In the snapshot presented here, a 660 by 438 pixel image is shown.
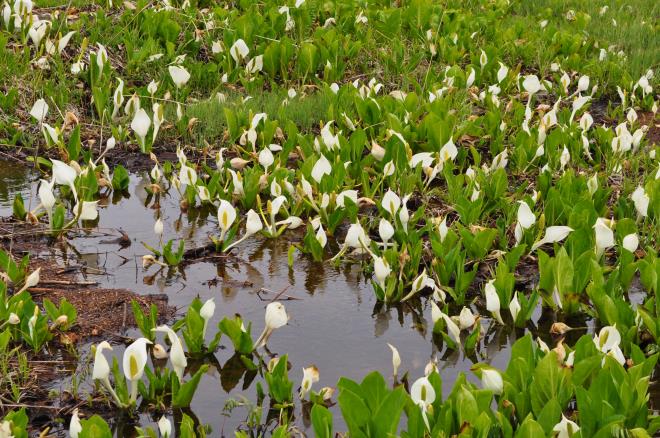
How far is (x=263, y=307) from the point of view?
13.5 ft

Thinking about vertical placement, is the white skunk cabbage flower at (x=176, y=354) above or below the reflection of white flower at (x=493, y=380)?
below

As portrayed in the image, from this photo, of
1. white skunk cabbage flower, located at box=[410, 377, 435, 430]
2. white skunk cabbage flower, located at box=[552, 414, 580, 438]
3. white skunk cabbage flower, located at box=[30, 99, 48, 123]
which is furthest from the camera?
white skunk cabbage flower, located at box=[30, 99, 48, 123]

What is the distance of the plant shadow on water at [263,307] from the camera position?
138 inches

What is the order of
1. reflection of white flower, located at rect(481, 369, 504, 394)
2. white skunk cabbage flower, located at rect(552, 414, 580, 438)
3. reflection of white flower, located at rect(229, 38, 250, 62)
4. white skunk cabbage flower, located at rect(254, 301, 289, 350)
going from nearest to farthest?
white skunk cabbage flower, located at rect(552, 414, 580, 438)
reflection of white flower, located at rect(481, 369, 504, 394)
white skunk cabbage flower, located at rect(254, 301, 289, 350)
reflection of white flower, located at rect(229, 38, 250, 62)

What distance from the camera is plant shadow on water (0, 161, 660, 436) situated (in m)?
3.52

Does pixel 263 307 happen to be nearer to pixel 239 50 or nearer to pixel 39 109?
pixel 39 109

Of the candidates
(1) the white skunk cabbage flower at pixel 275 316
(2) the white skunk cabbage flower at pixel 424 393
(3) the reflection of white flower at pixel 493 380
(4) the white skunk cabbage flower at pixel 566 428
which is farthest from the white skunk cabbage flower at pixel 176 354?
(4) the white skunk cabbage flower at pixel 566 428

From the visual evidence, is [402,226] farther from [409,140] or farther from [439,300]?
[409,140]

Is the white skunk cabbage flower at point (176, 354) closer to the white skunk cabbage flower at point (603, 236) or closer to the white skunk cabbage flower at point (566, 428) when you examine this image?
the white skunk cabbage flower at point (566, 428)

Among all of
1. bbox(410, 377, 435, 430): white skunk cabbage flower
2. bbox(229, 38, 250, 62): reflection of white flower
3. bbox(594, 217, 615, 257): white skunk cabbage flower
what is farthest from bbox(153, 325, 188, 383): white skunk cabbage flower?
bbox(229, 38, 250, 62): reflection of white flower

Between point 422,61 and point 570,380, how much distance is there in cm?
508

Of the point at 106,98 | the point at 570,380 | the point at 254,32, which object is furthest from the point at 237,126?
the point at 570,380

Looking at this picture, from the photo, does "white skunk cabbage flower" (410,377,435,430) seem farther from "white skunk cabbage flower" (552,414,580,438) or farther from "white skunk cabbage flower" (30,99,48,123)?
"white skunk cabbage flower" (30,99,48,123)

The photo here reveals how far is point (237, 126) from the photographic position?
6.12 meters
